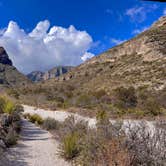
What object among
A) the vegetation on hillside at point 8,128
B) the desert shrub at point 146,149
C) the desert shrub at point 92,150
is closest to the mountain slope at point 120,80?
the vegetation on hillside at point 8,128

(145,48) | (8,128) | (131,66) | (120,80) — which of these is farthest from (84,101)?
(145,48)

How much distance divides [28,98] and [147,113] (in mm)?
25303

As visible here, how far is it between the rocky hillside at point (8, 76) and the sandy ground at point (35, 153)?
111 m

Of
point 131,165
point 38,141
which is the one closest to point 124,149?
point 131,165

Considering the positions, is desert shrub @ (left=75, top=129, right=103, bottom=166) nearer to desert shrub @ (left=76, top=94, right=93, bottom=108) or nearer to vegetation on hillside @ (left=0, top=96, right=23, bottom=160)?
vegetation on hillside @ (left=0, top=96, right=23, bottom=160)

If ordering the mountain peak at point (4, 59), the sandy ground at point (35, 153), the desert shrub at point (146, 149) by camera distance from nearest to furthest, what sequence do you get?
the desert shrub at point (146, 149)
the sandy ground at point (35, 153)
the mountain peak at point (4, 59)

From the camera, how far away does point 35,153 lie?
9789 mm

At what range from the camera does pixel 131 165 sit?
19.9 ft

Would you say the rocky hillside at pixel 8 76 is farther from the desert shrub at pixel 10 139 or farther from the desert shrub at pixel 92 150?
the desert shrub at pixel 92 150

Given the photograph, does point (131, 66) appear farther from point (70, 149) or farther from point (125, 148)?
point (125, 148)

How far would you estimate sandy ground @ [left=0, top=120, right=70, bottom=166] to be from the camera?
861 centimetres

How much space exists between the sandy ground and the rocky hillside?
111000 millimetres

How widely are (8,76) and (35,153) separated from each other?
132 meters

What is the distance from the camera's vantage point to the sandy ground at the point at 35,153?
8.61 m
